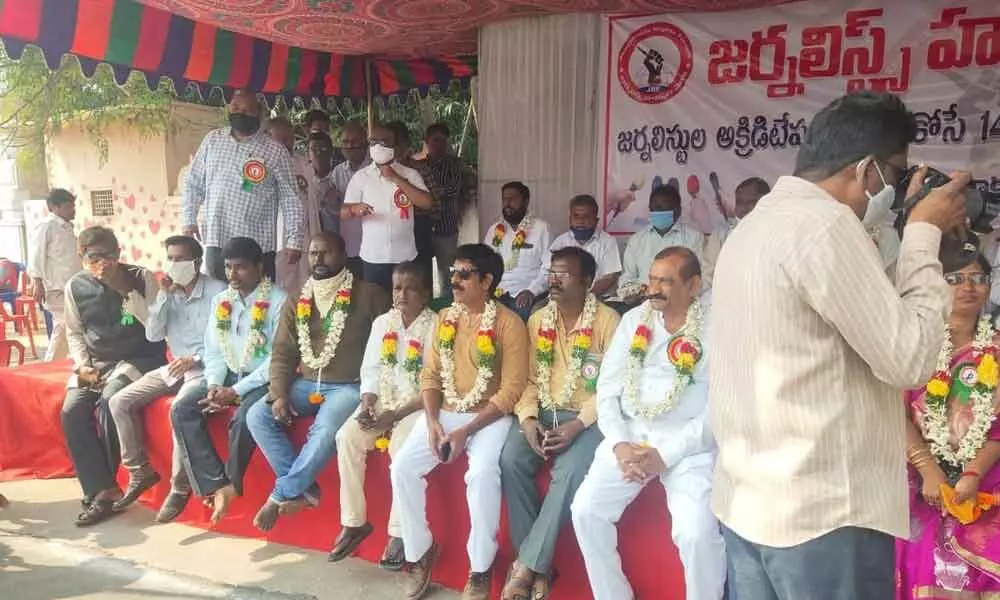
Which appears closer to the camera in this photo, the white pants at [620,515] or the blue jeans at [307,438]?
the white pants at [620,515]

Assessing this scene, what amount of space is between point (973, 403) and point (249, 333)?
352 cm

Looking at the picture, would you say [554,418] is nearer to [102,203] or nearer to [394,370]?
[394,370]

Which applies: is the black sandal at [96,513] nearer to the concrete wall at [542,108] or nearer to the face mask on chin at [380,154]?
the face mask on chin at [380,154]

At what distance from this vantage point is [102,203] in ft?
46.2

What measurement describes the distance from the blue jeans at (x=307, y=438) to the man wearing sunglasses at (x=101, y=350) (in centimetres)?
128

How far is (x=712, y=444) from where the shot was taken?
2988mm

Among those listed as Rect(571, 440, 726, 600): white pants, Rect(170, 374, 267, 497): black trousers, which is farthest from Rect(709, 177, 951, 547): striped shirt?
Rect(170, 374, 267, 497): black trousers

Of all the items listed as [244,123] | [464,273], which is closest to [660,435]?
[464,273]

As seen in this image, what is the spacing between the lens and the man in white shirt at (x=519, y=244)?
214 inches

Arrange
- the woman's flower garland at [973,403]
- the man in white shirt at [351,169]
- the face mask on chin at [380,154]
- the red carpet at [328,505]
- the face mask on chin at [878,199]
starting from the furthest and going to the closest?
the man in white shirt at [351,169] < the face mask on chin at [380,154] < the red carpet at [328,505] < the woman's flower garland at [973,403] < the face mask on chin at [878,199]

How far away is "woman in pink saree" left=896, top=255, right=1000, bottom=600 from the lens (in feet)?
8.20

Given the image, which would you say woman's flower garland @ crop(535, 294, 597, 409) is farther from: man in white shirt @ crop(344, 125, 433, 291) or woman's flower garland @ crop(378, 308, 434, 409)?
man in white shirt @ crop(344, 125, 433, 291)

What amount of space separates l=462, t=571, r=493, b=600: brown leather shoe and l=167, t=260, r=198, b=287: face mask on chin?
8.64 feet

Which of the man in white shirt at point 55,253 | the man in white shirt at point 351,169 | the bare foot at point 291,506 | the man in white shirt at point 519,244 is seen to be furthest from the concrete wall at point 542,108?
the man in white shirt at point 55,253
